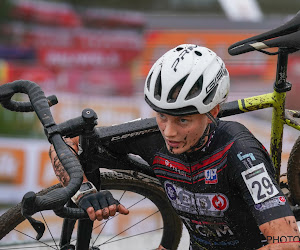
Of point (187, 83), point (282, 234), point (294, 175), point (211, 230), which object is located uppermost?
point (187, 83)

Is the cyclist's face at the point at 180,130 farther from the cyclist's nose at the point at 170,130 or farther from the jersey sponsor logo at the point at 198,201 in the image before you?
the jersey sponsor logo at the point at 198,201

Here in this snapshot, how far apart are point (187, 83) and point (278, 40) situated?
0.97 meters

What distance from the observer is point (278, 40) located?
11.7ft

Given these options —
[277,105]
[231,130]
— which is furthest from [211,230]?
[277,105]

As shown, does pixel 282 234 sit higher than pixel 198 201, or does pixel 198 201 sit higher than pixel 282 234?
pixel 198 201

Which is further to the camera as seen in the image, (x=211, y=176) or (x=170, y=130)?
(x=211, y=176)

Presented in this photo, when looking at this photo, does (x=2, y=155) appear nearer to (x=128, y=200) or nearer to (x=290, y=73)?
(x=128, y=200)

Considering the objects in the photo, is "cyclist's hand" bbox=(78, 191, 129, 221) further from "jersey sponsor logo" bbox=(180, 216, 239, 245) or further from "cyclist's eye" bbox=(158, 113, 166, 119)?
"jersey sponsor logo" bbox=(180, 216, 239, 245)

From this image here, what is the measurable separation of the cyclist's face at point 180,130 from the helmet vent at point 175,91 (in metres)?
0.08

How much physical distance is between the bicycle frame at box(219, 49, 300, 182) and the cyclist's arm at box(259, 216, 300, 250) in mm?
1054

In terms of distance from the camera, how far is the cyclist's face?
2.85 metres

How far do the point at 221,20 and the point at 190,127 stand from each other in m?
7.81

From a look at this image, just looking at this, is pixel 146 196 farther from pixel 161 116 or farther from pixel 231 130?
pixel 161 116

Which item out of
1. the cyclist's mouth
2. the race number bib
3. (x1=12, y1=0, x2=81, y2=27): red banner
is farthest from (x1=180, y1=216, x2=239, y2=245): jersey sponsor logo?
(x1=12, y1=0, x2=81, y2=27): red banner
